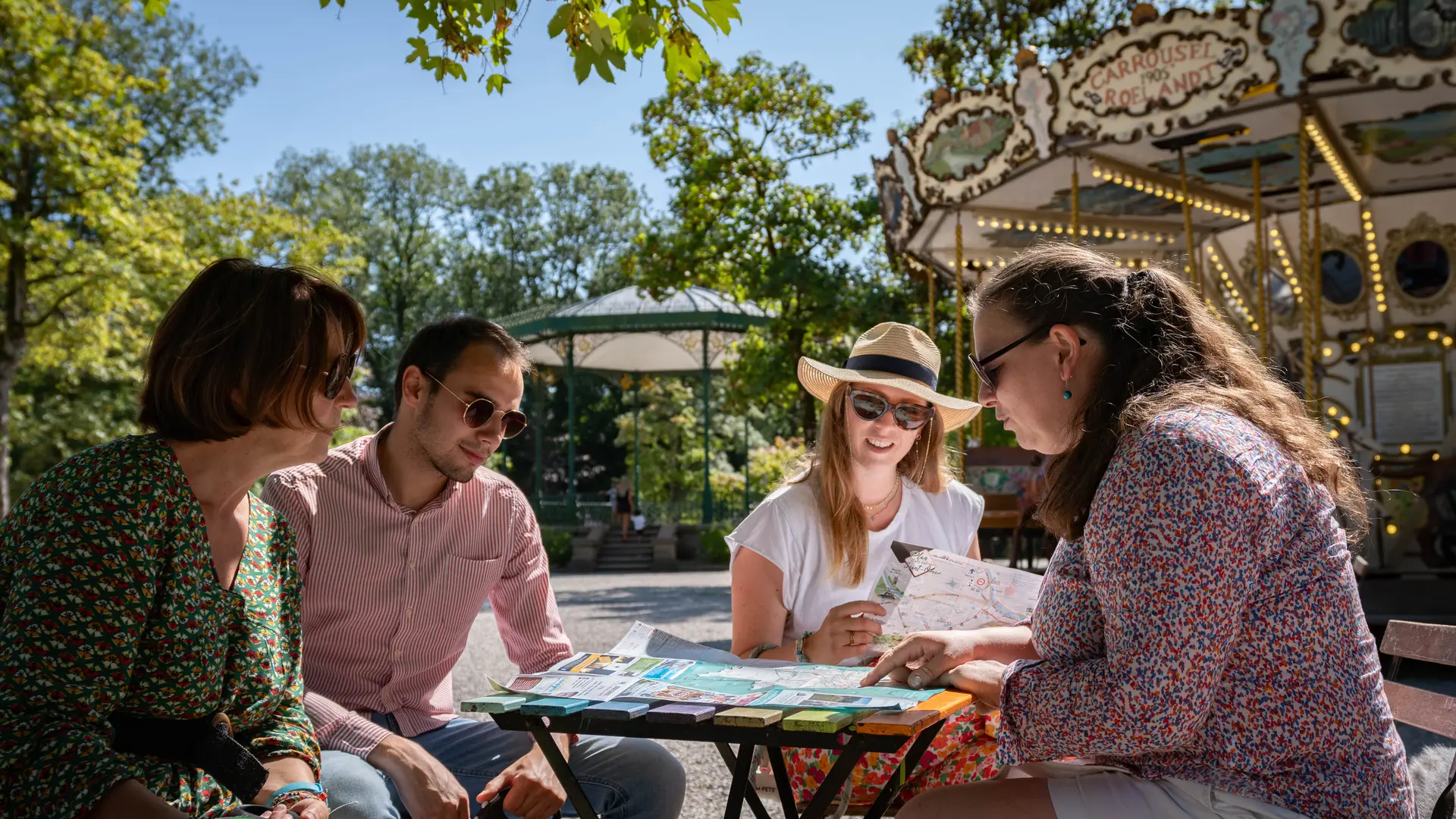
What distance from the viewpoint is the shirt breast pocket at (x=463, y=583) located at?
10.4 feet

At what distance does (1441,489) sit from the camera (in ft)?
34.8

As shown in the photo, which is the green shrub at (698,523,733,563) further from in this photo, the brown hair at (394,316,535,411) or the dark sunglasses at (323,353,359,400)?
the dark sunglasses at (323,353,359,400)

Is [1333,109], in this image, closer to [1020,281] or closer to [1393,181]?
[1393,181]

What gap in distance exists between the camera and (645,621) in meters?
12.6

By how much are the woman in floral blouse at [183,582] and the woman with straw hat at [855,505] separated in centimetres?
140

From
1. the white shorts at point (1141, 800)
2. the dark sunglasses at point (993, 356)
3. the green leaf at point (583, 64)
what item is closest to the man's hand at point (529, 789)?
the white shorts at point (1141, 800)

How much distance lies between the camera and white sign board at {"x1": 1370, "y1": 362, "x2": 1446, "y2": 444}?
1150 centimetres

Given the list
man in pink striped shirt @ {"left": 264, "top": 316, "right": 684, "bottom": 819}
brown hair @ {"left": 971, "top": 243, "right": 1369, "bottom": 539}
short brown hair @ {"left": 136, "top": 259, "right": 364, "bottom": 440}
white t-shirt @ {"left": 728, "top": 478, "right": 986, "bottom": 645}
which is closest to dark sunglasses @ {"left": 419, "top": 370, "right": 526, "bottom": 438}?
man in pink striped shirt @ {"left": 264, "top": 316, "right": 684, "bottom": 819}

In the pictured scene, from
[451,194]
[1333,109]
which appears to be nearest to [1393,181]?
[1333,109]

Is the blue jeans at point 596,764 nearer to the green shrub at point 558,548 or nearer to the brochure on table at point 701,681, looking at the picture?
the brochure on table at point 701,681

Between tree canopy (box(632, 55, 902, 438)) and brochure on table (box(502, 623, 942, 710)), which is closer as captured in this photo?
brochure on table (box(502, 623, 942, 710))

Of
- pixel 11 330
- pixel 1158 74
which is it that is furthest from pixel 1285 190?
pixel 11 330

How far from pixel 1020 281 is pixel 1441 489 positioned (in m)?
10.4

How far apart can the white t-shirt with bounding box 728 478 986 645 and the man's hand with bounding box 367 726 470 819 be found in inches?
43.2
